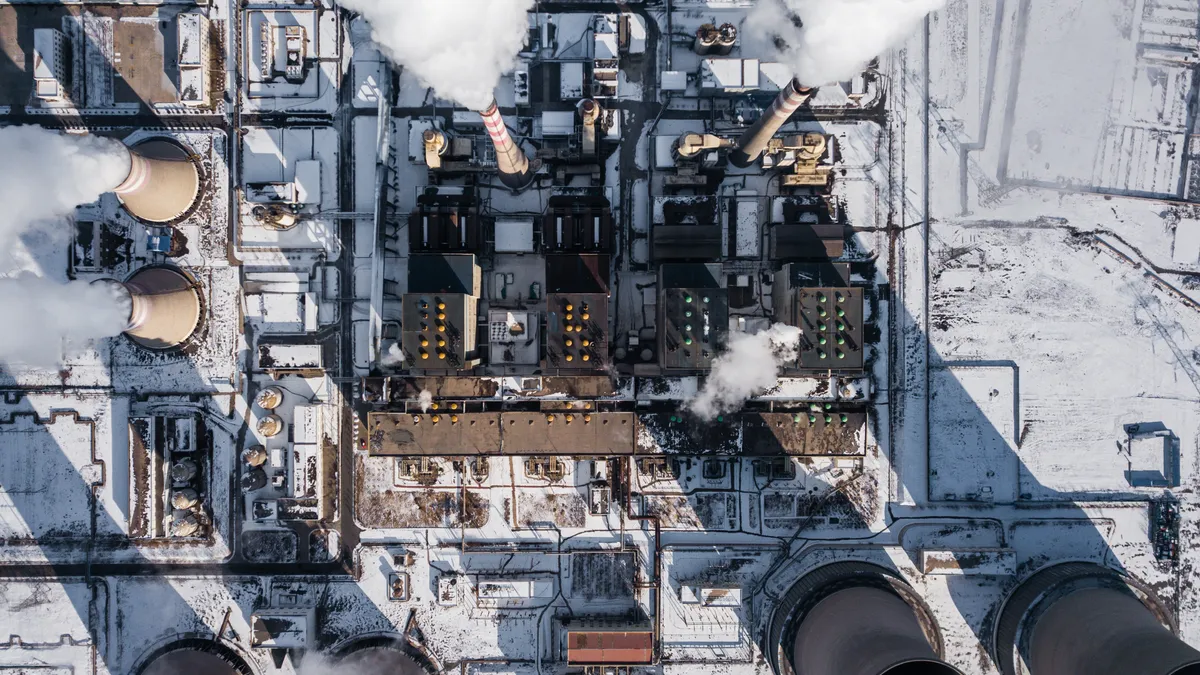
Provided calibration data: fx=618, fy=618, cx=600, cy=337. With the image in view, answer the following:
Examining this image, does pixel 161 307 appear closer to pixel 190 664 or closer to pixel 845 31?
pixel 190 664

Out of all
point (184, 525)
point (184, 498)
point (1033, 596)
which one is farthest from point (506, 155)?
point (1033, 596)

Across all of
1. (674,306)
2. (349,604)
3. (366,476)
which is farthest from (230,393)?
(674,306)

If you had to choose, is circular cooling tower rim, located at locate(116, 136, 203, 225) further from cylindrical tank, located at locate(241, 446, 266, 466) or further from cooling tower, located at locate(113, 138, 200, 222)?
cylindrical tank, located at locate(241, 446, 266, 466)

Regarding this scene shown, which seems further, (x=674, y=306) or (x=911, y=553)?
(x=911, y=553)

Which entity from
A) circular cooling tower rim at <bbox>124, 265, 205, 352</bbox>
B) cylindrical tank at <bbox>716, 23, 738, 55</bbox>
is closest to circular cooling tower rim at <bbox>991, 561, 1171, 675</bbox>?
cylindrical tank at <bbox>716, 23, 738, 55</bbox>

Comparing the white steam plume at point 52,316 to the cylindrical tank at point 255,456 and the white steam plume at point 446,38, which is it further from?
the white steam plume at point 446,38

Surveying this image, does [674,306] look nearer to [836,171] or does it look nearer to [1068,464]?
[836,171]
